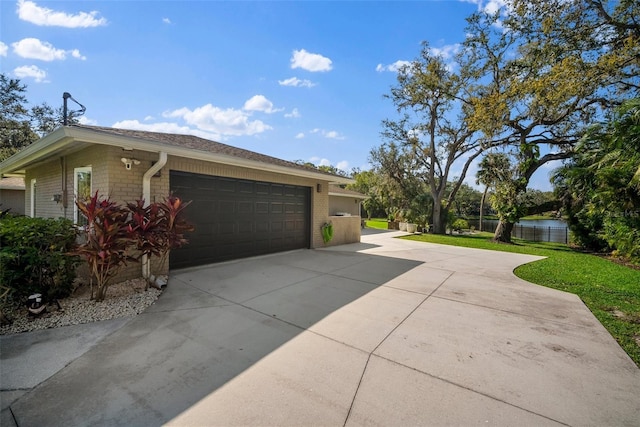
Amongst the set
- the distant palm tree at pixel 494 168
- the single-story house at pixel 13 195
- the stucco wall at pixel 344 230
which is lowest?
the stucco wall at pixel 344 230

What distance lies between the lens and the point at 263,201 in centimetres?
845

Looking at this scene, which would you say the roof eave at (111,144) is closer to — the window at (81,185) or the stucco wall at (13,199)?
the window at (81,185)

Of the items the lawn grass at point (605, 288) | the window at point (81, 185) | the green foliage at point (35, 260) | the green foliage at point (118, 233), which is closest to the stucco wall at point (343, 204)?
the lawn grass at point (605, 288)

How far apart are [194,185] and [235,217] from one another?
1.44 meters

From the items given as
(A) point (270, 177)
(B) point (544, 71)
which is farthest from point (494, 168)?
(A) point (270, 177)

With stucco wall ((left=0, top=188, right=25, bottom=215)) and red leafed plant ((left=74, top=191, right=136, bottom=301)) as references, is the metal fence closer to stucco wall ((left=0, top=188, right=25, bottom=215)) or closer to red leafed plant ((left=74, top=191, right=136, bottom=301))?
red leafed plant ((left=74, top=191, right=136, bottom=301))

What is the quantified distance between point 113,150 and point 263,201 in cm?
397

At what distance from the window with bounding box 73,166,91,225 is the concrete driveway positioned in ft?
10.4

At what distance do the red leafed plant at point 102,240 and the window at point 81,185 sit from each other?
2.24 metres

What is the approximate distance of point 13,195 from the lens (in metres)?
15.8

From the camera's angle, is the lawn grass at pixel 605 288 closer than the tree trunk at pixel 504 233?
Yes

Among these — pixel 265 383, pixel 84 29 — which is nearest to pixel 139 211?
pixel 265 383

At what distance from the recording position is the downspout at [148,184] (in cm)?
544

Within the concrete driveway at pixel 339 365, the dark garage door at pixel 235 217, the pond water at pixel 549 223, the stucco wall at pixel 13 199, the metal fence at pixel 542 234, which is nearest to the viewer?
the concrete driveway at pixel 339 365
